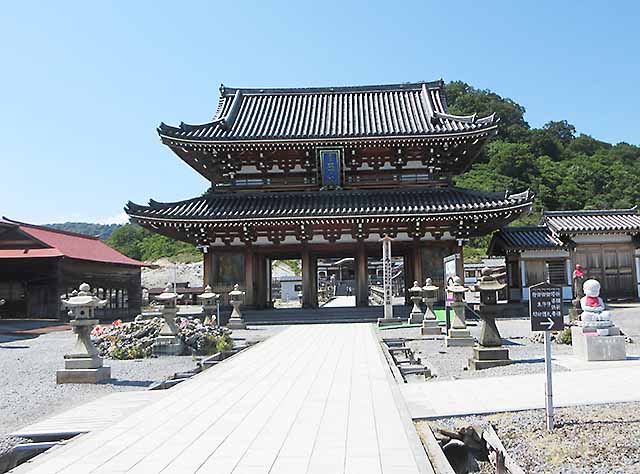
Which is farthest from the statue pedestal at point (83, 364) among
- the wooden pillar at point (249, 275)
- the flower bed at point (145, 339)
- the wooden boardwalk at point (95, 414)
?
the wooden pillar at point (249, 275)

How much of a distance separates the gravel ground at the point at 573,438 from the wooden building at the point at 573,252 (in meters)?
17.3

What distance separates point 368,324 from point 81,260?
15.2 metres

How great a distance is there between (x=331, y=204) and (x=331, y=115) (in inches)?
229

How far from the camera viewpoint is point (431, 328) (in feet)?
50.3

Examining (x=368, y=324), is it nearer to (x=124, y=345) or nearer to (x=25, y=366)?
(x=124, y=345)

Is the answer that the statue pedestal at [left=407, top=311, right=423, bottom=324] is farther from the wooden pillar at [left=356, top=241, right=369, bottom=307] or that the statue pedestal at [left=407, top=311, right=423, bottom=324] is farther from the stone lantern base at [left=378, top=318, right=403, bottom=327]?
the wooden pillar at [left=356, top=241, right=369, bottom=307]

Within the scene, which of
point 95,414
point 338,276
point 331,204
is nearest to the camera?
point 95,414

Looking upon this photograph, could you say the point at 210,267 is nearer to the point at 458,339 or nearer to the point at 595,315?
the point at 458,339

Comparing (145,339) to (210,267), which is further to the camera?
(210,267)

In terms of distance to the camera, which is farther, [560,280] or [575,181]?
[575,181]

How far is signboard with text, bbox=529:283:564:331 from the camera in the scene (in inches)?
230

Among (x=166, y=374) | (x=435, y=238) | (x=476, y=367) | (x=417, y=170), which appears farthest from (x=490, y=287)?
(x=417, y=170)

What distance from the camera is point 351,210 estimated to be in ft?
66.1

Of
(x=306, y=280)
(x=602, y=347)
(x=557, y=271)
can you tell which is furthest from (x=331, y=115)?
(x=602, y=347)
